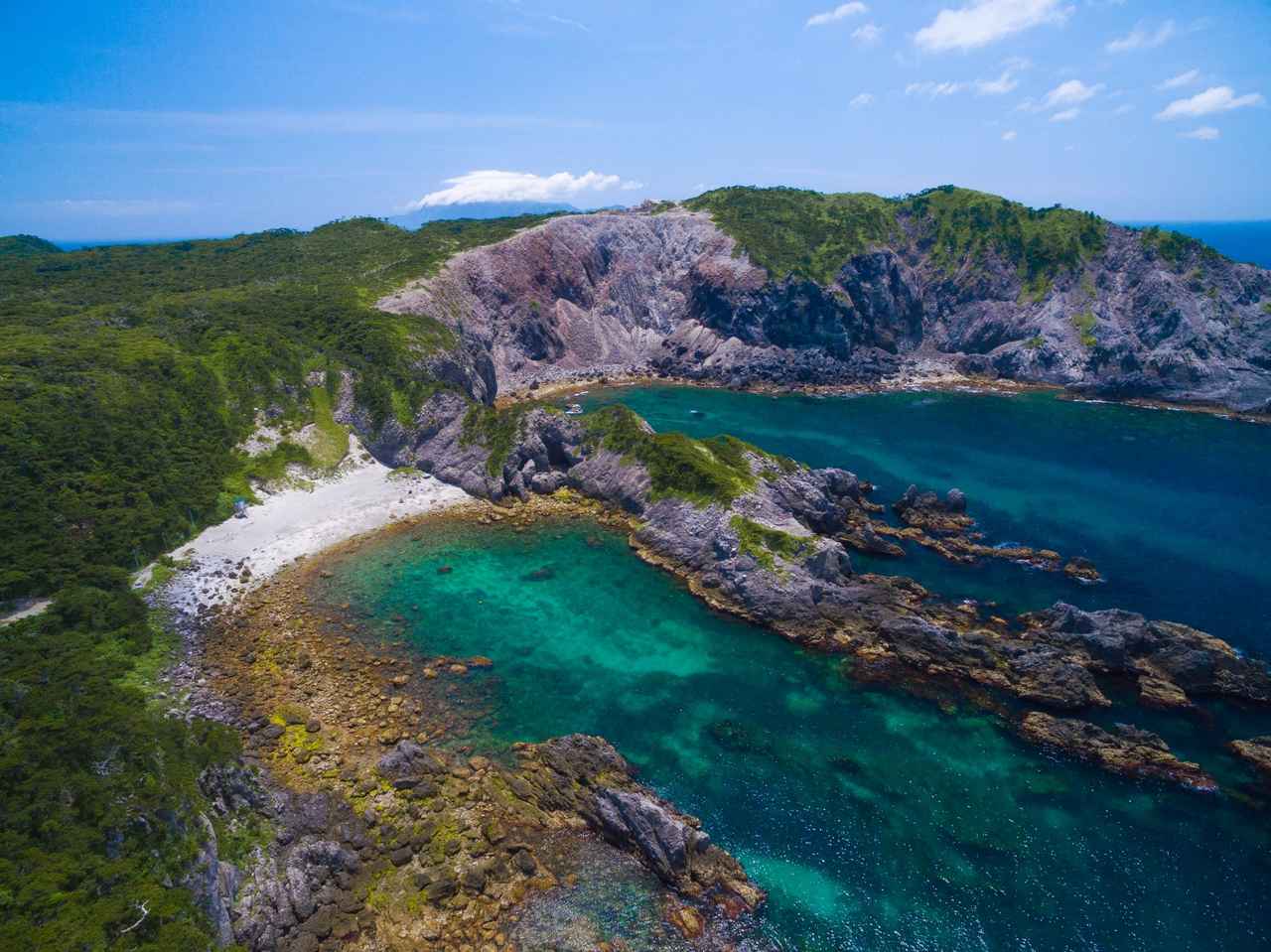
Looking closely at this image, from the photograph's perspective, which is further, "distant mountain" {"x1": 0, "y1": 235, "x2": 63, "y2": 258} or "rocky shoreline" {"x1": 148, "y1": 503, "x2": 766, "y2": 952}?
"distant mountain" {"x1": 0, "y1": 235, "x2": 63, "y2": 258}

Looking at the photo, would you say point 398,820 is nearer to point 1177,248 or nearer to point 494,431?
point 494,431

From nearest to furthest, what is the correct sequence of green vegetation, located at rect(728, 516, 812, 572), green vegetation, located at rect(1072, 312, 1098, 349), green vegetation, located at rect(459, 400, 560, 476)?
1. green vegetation, located at rect(728, 516, 812, 572)
2. green vegetation, located at rect(459, 400, 560, 476)
3. green vegetation, located at rect(1072, 312, 1098, 349)

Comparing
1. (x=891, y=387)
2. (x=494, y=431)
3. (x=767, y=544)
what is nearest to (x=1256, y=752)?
(x=767, y=544)

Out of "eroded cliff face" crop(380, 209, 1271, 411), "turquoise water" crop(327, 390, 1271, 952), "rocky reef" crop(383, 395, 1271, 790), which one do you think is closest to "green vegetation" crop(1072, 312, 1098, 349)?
"eroded cliff face" crop(380, 209, 1271, 411)

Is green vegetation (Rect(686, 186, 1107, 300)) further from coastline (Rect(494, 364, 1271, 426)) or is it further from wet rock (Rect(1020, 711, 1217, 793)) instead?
wet rock (Rect(1020, 711, 1217, 793))

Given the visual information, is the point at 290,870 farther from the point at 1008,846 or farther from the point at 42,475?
the point at 42,475

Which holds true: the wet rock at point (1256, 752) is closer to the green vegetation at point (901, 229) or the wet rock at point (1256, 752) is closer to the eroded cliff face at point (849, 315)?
the eroded cliff face at point (849, 315)

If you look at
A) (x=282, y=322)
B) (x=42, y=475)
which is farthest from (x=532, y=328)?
(x=42, y=475)

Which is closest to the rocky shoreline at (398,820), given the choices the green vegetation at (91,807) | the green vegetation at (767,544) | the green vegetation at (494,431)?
the green vegetation at (91,807)
